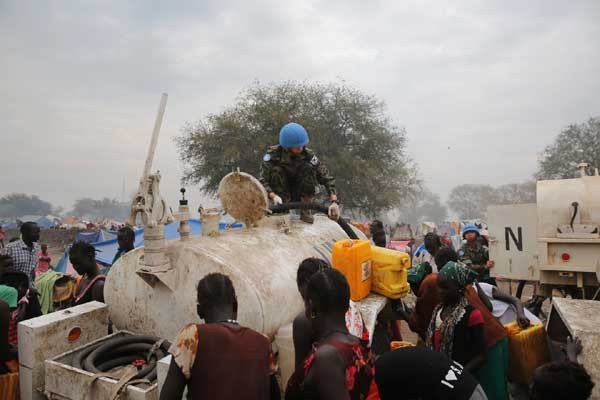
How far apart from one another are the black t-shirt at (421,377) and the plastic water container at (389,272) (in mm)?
1904

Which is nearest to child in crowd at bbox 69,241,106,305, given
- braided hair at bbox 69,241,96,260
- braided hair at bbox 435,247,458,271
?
braided hair at bbox 69,241,96,260

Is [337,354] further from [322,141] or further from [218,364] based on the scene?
[322,141]

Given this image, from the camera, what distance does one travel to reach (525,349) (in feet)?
12.3

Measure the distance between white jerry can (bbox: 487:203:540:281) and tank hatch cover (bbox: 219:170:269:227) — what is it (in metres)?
4.16

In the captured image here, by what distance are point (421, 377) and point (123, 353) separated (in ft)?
7.29

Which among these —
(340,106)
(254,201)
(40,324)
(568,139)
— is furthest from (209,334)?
(568,139)

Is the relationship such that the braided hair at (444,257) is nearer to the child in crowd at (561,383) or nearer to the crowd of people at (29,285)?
the child in crowd at (561,383)

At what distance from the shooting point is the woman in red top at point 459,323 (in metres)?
3.18

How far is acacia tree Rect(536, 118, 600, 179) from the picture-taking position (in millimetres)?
28759

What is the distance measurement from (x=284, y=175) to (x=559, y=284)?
3913mm

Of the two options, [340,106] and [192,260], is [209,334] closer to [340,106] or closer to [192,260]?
[192,260]

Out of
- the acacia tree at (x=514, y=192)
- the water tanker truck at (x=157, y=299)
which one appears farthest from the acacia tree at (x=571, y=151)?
the acacia tree at (x=514, y=192)

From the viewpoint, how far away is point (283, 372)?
3170 millimetres

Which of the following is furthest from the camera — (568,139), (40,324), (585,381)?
(568,139)
